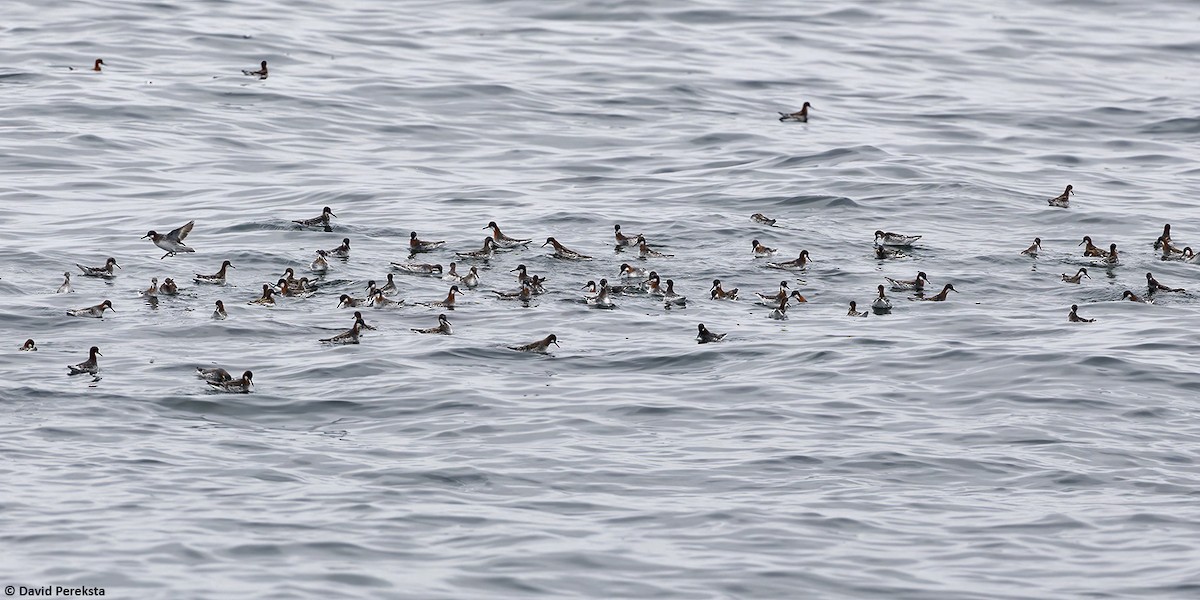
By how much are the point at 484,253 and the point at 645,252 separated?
3.00 meters

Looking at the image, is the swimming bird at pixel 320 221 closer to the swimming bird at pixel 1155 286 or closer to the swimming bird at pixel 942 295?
the swimming bird at pixel 942 295

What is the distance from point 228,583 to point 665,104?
101ft

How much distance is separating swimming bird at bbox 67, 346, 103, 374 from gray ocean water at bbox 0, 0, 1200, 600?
26cm

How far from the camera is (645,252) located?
30.8m

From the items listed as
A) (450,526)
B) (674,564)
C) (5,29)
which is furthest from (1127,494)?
(5,29)

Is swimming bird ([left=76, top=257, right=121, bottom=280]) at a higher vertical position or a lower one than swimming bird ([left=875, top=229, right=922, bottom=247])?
lower

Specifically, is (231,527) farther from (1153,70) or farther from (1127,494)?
(1153,70)

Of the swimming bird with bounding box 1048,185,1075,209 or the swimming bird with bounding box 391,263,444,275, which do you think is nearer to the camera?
the swimming bird with bounding box 391,263,444,275

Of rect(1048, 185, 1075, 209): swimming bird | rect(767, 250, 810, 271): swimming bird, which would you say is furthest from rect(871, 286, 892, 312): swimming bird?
rect(1048, 185, 1075, 209): swimming bird

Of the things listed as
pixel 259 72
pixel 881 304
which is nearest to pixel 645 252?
pixel 881 304

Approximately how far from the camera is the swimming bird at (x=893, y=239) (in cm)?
3209

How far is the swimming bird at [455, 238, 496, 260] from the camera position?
30.8m

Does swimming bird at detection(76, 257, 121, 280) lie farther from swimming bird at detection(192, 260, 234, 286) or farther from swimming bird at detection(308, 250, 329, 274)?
swimming bird at detection(308, 250, 329, 274)

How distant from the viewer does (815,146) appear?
41.5 metres
